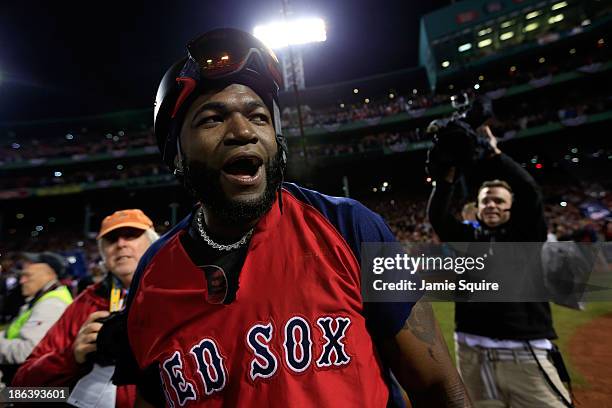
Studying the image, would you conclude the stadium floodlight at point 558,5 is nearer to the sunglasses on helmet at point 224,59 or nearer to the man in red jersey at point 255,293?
the sunglasses on helmet at point 224,59

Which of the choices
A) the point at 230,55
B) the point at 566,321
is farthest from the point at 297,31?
the point at 230,55

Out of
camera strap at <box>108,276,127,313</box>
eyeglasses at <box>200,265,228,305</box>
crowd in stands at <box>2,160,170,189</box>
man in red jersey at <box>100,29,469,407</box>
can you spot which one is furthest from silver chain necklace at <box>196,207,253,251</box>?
crowd in stands at <box>2,160,170,189</box>

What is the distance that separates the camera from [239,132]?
1.23m

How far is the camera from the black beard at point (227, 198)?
125cm

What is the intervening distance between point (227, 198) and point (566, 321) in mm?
9659

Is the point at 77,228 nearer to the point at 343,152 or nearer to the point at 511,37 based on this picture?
the point at 343,152

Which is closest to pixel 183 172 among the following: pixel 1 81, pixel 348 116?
pixel 348 116

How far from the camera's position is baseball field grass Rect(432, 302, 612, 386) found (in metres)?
5.98

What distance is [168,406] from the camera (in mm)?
1271

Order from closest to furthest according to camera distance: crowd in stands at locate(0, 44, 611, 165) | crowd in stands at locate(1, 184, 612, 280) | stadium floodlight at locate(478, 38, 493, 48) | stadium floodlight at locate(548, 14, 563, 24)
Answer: crowd in stands at locate(1, 184, 612, 280)
crowd in stands at locate(0, 44, 611, 165)
stadium floodlight at locate(548, 14, 563, 24)
stadium floodlight at locate(478, 38, 493, 48)

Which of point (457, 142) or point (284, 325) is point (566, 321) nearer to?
point (457, 142)

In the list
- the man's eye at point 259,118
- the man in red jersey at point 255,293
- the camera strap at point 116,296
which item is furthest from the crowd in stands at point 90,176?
the man's eye at point 259,118

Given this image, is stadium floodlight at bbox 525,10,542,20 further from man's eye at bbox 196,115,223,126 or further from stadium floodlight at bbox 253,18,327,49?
man's eye at bbox 196,115,223,126

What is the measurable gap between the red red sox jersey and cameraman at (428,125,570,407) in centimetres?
156
